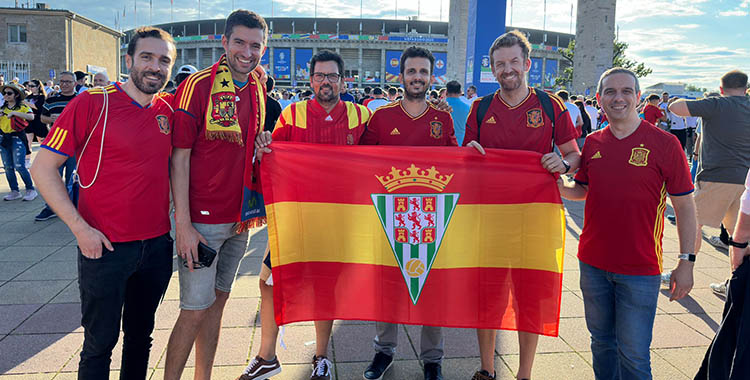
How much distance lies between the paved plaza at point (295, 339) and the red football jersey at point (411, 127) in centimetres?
159

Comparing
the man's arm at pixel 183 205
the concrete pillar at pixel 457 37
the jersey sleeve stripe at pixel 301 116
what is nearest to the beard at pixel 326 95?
the jersey sleeve stripe at pixel 301 116

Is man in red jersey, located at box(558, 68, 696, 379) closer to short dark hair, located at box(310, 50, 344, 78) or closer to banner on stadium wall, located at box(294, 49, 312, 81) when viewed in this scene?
short dark hair, located at box(310, 50, 344, 78)

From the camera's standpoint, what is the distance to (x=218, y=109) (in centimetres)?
265

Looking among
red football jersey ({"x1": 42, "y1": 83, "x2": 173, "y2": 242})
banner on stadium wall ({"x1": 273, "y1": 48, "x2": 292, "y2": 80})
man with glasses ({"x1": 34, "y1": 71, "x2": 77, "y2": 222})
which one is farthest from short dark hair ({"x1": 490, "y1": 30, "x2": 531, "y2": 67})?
banner on stadium wall ({"x1": 273, "y1": 48, "x2": 292, "y2": 80})

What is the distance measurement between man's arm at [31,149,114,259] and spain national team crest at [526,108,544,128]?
252cm

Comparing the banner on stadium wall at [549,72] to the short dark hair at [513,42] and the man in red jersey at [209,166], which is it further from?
the man in red jersey at [209,166]

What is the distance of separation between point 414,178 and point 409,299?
0.78 m

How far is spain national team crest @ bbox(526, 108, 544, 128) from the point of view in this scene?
3023mm

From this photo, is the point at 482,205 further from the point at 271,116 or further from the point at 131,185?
the point at 271,116

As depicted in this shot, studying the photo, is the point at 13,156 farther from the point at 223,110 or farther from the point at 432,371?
the point at 432,371

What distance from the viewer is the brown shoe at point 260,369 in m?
3.05

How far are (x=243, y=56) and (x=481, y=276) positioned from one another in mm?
1991

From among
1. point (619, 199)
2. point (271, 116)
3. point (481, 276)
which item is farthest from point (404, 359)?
point (271, 116)

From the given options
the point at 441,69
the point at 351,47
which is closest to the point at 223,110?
the point at 441,69
